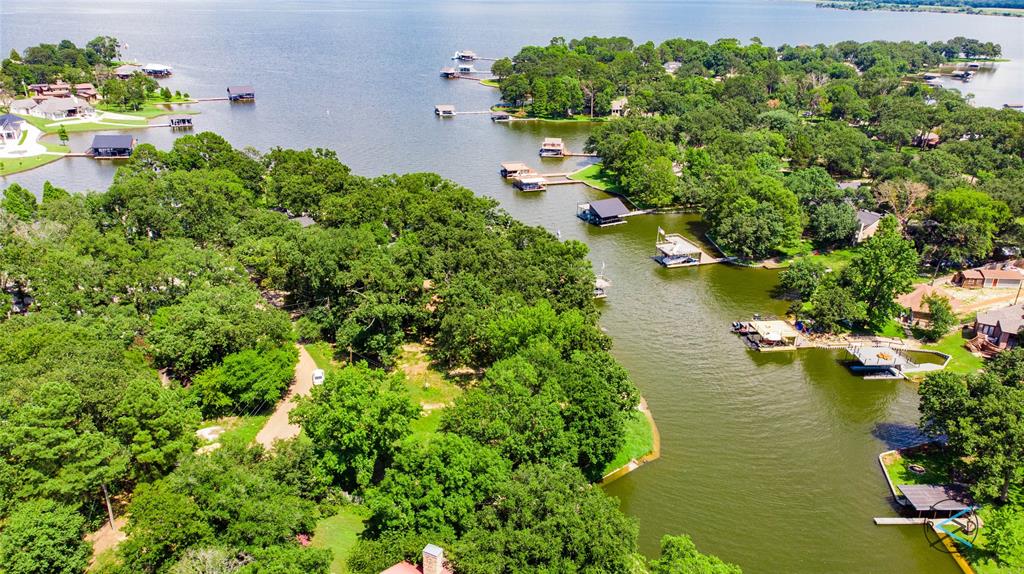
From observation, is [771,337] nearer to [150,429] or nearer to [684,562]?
[684,562]

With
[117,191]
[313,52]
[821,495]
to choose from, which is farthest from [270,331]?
[313,52]

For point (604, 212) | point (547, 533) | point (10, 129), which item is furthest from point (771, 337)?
point (10, 129)

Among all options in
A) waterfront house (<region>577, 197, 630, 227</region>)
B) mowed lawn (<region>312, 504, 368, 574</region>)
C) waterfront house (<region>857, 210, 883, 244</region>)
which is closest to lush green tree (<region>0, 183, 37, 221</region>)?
mowed lawn (<region>312, 504, 368, 574</region>)

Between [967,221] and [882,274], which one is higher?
[967,221]

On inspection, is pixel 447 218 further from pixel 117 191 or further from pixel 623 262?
pixel 117 191

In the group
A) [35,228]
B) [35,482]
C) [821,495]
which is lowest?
[821,495]

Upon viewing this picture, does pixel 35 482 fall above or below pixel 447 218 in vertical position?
below
